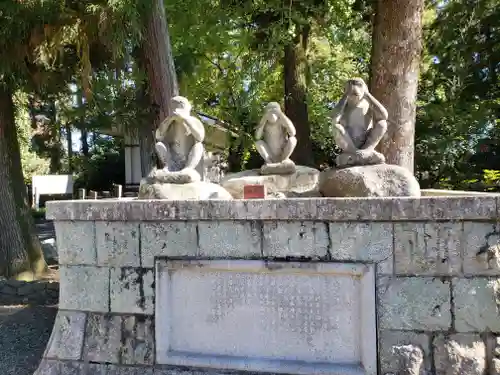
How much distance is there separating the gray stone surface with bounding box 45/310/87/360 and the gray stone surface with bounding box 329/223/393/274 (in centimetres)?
204

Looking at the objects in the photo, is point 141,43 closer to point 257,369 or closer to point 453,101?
point 257,369

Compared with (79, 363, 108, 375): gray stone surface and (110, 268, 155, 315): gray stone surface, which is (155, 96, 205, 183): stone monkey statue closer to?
(110, 268, 155, 315): gray stone surface

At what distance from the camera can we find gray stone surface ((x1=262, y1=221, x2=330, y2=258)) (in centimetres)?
328

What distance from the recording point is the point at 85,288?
12.2 ft

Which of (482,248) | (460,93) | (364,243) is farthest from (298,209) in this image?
(460,93)

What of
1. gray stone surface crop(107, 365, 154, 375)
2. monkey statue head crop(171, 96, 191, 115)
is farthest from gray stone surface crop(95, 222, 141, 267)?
monkey statue head crop(171, 96, 191, 115)

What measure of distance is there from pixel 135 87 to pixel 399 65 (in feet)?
12.8

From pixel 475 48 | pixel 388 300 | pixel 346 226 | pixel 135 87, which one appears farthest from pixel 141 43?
pixel 475 48

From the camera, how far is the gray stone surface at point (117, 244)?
3.61 m

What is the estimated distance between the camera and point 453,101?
29.9 ft

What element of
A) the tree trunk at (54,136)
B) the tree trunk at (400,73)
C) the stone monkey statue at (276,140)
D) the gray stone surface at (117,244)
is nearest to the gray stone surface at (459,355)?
the gray stone surface at (117,244)

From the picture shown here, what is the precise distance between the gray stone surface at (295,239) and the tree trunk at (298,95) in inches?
216

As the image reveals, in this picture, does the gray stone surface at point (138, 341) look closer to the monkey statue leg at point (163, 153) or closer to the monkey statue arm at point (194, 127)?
the monkey statue leg at point (163, 153)

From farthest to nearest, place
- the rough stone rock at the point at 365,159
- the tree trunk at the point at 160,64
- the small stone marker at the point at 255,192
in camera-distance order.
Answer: the tree trunk at the point at 160,64 < the rough stone rock at the point at 365,159 < the small stone marker at the point at 255,192
